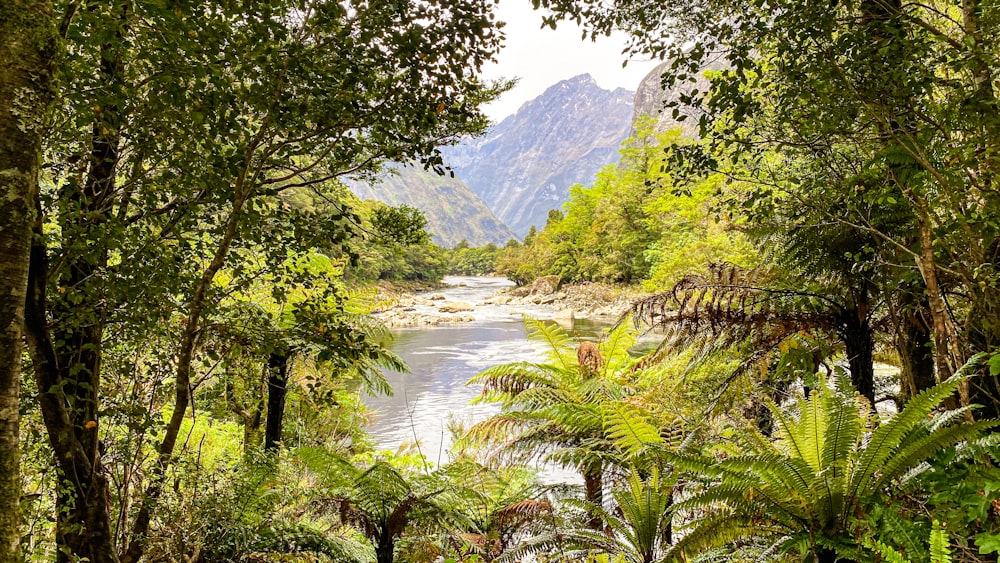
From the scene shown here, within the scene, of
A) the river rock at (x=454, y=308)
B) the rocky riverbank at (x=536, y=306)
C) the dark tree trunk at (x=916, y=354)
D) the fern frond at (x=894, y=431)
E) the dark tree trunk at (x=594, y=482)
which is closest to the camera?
the fern frond at (x=894, y=431)

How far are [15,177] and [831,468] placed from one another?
2316mm

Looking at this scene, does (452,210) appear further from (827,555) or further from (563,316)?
(827,555)

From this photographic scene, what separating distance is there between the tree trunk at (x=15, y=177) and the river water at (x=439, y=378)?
3.38 metres

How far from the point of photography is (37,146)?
1029 mm

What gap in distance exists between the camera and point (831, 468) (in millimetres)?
1692

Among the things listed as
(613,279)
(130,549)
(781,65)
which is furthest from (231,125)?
(613,279)

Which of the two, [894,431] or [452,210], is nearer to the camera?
[894,431]

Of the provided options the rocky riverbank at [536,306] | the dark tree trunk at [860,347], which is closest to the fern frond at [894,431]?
the dark tree trunk at [860,347]

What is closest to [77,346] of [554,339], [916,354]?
[554,339]

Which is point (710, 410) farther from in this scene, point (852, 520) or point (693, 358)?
point (852, 520)

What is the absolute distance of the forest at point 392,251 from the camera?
51.3 inches

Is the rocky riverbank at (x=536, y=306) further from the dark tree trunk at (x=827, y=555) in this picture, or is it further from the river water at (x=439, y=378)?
the dark tree trunk at (x=827, y=555)

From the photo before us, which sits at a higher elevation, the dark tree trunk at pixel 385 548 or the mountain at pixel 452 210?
the mountain at pixel 452 210

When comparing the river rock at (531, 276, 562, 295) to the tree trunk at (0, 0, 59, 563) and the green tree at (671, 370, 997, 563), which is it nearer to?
the green tree at (671, 370, 997, 563)
